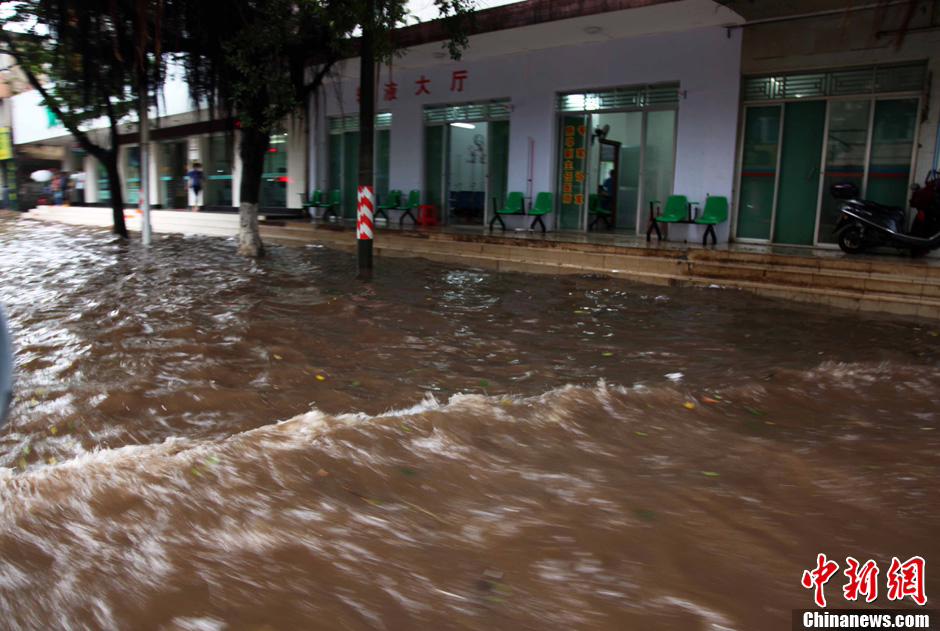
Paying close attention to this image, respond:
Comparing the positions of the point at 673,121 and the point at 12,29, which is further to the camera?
the point at 12,29

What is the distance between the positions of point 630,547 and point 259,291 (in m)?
6.91

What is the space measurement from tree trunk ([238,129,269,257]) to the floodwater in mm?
5479

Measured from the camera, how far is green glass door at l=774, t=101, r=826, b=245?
1064 cm

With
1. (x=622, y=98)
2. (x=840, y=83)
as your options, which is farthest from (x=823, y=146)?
(x=622, y=98)

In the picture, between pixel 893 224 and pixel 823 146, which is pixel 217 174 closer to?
pixel 823 146

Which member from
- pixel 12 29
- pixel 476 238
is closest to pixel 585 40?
pixel 476 238

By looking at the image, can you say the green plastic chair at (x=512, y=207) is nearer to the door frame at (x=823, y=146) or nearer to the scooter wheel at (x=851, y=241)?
the door frame at (x=823, y=146)

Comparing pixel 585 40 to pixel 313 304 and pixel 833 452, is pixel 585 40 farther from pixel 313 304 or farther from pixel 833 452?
pixel 833 452

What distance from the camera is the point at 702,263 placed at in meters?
9.27

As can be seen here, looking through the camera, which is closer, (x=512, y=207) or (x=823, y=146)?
(x=823, y=146)

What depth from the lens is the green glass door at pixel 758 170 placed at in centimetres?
1109

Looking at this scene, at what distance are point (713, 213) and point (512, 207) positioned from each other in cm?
422

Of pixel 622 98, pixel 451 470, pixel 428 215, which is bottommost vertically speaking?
pixel 451 470

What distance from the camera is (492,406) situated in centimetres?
420
